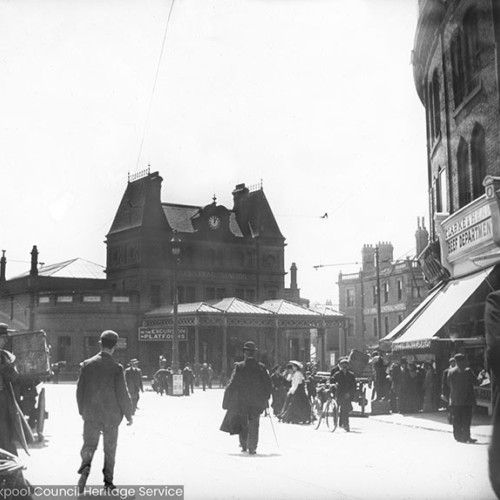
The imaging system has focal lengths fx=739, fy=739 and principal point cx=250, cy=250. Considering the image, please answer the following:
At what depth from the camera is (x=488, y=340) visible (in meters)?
3.21

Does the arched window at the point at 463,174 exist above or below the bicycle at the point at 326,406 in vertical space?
above

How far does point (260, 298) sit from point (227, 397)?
48332mm

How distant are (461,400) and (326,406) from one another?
13.2ft

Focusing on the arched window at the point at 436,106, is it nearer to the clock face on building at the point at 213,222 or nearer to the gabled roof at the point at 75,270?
the clock face on building at the point at 213,222

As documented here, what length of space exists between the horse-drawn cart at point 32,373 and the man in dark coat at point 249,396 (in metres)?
3.92

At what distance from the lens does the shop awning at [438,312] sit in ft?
53.7

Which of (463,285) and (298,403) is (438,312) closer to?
(463,285)

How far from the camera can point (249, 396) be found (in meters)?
11.2

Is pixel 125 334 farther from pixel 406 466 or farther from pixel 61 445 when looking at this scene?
pixel 406 466

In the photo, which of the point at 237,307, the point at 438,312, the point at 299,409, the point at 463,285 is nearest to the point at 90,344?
the point at 237,307

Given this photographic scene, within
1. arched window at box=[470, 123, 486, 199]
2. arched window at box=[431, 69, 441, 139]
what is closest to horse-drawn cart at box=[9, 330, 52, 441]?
arched window at box=[470, 123, 486, 199]

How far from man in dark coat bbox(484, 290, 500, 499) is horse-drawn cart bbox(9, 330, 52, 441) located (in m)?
10.6

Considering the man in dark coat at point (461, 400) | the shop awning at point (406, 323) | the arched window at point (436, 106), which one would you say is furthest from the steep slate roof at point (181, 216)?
the man in dark coat at point (461, 400)

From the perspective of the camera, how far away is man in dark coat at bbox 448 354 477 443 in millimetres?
13391
